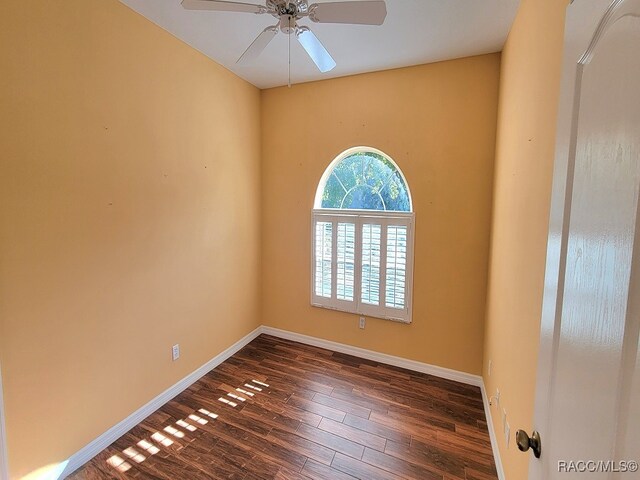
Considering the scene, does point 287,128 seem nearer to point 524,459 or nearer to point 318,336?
point 318,336

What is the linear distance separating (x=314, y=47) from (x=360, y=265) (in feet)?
6.36

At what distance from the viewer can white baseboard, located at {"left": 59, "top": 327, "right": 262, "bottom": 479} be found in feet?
5.88

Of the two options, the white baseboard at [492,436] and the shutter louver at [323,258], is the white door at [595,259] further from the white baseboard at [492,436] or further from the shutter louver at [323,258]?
the shutter louver at [323,258]

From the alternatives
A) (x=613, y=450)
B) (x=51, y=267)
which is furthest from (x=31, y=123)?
(x=613, y=450)

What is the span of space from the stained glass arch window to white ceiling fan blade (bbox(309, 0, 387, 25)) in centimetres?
154

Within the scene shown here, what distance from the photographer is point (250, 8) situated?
1350mm

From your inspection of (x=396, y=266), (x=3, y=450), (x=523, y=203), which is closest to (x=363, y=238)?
(x=396, y=266)

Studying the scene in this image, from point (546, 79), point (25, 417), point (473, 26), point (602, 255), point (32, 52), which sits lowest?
point (25, 417)

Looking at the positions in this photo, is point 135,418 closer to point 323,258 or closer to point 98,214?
point 98,214

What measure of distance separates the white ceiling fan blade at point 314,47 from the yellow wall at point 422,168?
3.70 feet

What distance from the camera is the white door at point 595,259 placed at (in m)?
0.47

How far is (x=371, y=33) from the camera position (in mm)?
2160

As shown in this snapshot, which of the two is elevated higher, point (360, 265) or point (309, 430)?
point (360, 265)

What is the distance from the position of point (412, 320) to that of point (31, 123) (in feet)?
9.86
